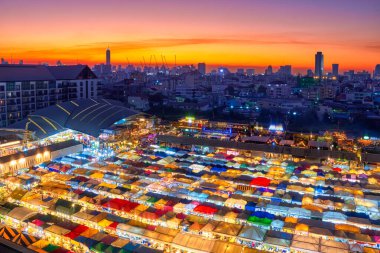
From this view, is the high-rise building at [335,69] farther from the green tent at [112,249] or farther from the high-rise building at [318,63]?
the green tent at [112,249]

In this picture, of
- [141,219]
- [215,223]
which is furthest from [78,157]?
[215,223]

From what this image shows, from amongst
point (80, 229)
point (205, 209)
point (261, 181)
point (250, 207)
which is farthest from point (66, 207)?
point (261, 181)

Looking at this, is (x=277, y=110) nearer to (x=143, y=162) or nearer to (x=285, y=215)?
(x=143, y=162)

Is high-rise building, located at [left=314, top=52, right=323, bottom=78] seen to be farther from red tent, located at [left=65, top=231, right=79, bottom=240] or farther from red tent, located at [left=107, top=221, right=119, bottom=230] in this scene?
red tent, located at [left=65, top=231, right=79, bottom=240]

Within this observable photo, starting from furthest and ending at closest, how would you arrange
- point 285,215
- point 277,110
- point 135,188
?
point 277,110 → point 135,188 → point 285,215

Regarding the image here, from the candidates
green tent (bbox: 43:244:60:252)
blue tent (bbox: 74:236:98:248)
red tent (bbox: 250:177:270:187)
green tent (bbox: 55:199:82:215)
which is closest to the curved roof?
green tent (bbox: 55:199:82:215)

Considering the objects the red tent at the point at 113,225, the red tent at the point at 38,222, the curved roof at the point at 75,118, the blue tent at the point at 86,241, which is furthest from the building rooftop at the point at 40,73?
the blue tent at the point at 86,241
